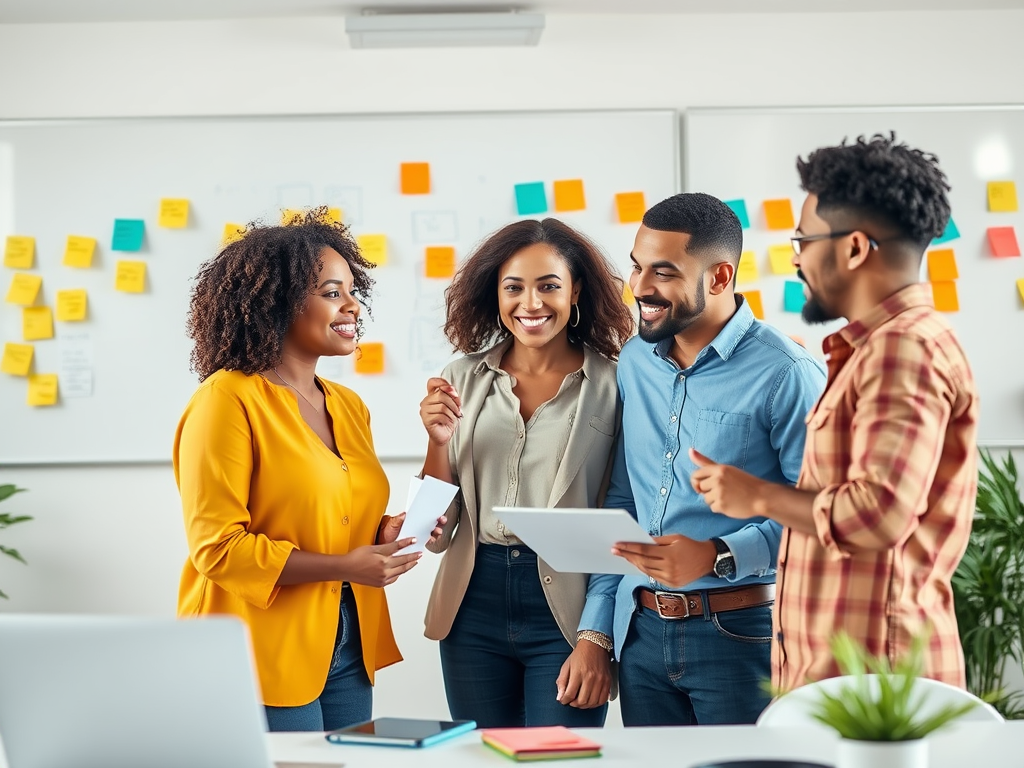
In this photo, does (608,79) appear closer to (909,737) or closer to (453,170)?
(453,170)

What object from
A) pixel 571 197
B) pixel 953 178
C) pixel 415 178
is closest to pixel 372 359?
pixel 415 178

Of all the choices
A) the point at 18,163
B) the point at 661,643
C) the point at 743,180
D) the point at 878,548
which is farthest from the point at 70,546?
the point at 878,548

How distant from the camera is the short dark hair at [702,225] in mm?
2070

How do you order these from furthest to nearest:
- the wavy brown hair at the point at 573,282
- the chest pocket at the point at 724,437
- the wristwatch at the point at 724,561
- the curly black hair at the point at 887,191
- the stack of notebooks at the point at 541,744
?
the wavy brown hair at the point at 573,282
the chest pocket at the point at 724,437
the wristwatch at the point at 724,561
the curly black hair at the point at 887,191
the stack of notebooks at the point at 541,744

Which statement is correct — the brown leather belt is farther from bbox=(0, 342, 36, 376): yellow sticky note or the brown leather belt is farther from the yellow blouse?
bbox=(0, 342, 36, 376): yellow sticky note

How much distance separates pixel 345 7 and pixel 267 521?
Result: 2116 mm

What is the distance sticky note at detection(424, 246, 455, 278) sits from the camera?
3562 mm

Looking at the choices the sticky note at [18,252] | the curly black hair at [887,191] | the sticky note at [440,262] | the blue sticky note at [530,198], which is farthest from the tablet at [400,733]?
the sticky note at [18,252]

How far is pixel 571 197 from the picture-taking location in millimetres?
Result: 3562

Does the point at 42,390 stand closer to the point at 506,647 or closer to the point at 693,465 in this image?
the point at 506,647

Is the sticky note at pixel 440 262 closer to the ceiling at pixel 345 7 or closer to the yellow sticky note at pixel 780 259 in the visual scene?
the ceiling at pixel 345 7

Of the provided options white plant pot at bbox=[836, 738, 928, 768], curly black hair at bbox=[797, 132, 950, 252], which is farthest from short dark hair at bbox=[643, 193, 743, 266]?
white plant pot at bbox=[836, 738, 928, 768]

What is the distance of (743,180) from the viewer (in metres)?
3.56

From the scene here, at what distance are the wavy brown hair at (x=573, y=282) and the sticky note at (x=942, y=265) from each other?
5.31ft
